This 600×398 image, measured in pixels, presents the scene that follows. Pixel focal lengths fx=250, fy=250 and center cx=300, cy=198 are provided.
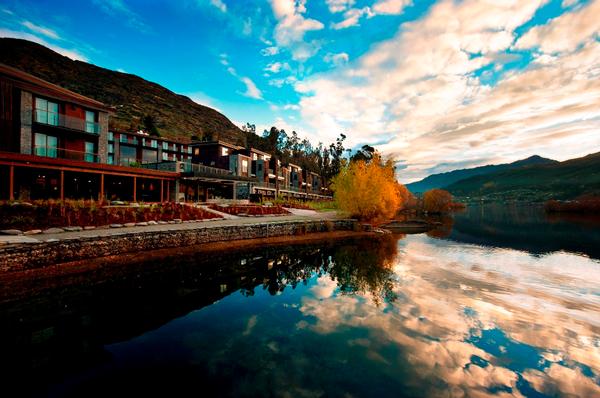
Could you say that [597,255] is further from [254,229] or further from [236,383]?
[236,383]

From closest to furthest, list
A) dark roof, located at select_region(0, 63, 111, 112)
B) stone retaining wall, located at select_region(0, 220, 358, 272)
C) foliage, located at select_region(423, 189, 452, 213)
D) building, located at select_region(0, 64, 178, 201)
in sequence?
stone retaining wall, located at select_region(0, 220, 358, 272) → building, located at select_region(0, 64, 178, 201) → dark roof, located at select_region(0, 63, 111, 112) → foliage, located at select_region(423, 189, 452, 213)

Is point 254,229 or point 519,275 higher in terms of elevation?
point 254,229

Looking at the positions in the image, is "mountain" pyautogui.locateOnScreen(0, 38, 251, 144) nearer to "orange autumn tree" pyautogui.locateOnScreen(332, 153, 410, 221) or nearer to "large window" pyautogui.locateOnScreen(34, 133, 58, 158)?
"orange autumn tree" pyautogui.locateOnScreen(332, 153, 410, 221)

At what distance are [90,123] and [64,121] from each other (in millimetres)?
2163

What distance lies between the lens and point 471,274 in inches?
593

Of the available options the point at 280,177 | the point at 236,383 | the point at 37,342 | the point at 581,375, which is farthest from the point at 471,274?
the point at 280,177

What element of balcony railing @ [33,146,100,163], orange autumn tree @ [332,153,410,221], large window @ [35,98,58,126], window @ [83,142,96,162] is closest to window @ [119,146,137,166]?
window @ [83,142,96,162]

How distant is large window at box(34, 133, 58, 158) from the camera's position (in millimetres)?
23188

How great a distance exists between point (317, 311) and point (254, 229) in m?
12.0

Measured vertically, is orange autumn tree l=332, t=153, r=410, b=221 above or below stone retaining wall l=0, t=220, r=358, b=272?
above

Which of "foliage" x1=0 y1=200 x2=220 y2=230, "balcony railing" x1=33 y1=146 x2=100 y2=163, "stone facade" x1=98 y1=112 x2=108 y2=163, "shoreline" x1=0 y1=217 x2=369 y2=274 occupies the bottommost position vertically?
"shoreline" x1=0 y1=217 x2=369 y2=274

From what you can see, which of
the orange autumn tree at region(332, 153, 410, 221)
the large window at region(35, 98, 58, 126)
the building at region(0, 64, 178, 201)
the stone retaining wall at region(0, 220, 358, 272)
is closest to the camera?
the stone retaining wall at region(0, 220, 358, 272)

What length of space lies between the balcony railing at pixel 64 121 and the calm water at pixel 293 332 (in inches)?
816

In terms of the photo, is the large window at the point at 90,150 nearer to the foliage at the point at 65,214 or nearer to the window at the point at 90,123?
the window at the point at 90,123
